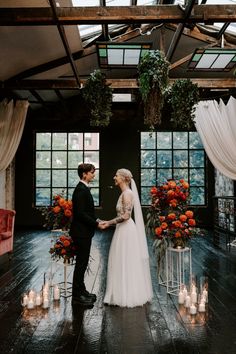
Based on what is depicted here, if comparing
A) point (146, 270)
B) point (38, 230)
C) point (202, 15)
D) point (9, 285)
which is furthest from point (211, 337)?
point (38, 230)

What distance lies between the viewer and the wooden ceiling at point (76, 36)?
448cm

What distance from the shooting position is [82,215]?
4020 millimetres

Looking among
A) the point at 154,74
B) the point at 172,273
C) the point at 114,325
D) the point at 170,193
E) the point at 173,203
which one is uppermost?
the point at 154,74

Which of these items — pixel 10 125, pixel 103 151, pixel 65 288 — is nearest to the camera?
pixel 65 288

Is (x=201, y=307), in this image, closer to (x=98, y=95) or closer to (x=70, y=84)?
(x=98, y=95)

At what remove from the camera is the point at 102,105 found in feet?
21.7

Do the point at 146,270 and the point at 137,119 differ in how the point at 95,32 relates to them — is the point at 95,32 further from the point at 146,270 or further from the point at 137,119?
the point at 146,270

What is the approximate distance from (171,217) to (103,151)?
23.9ft

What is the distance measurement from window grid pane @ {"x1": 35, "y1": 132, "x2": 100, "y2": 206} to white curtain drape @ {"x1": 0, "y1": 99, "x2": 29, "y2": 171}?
11.2 ft

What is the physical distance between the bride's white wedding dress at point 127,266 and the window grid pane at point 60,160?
24.0ft

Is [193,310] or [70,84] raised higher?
[70,84]

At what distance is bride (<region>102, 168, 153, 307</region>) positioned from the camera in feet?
13.5

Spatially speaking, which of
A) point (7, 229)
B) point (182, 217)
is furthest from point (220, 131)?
point (7, 229)

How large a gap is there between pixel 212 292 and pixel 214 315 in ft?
2.81
